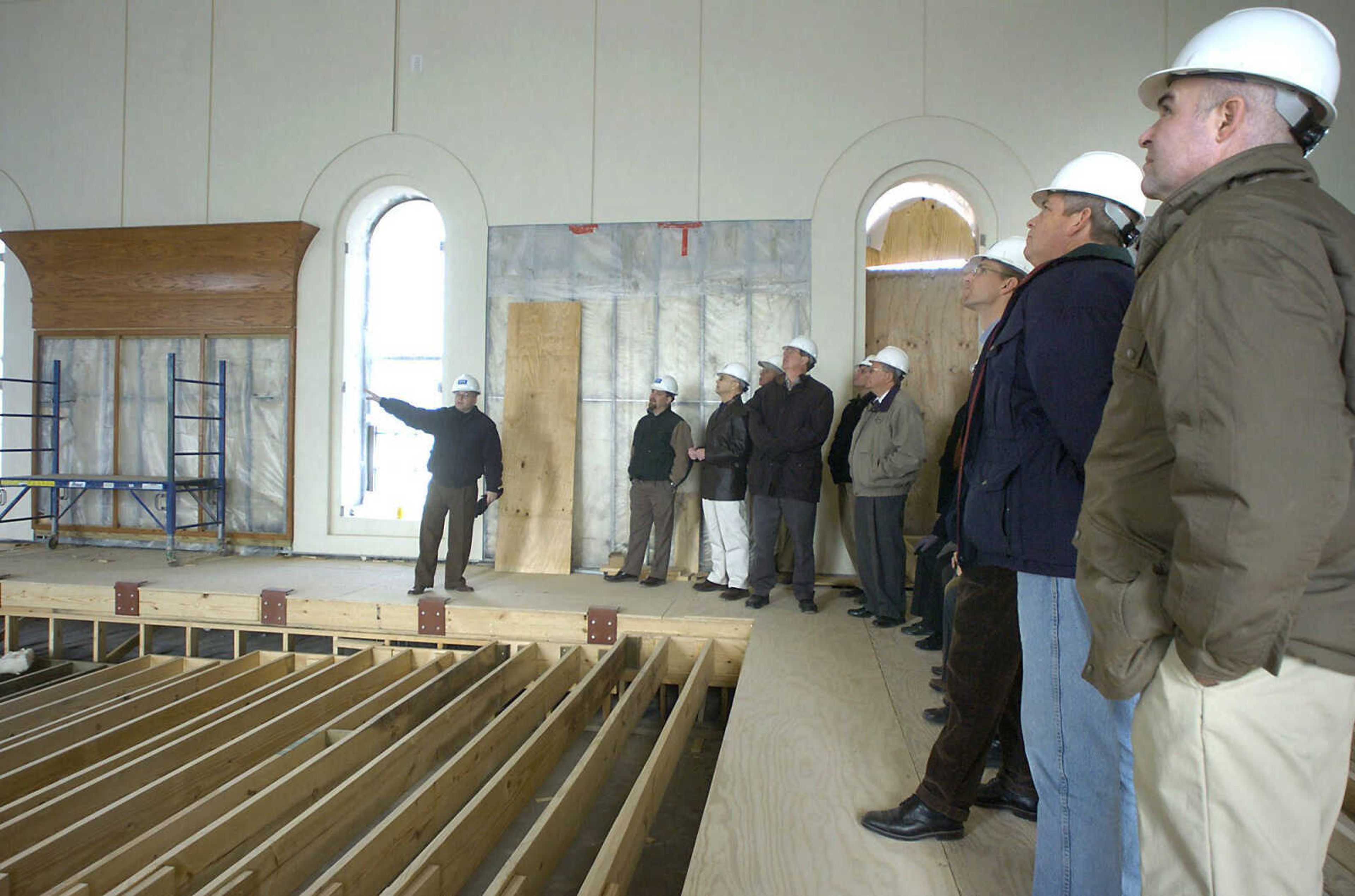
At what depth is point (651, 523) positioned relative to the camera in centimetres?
646

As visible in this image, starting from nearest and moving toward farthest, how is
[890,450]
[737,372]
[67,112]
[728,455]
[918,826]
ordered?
[918,826] → [890,450] → [728,455] → [737,372] → [67,112]

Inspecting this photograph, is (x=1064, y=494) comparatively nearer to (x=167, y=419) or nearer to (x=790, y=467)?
(x=790, y=467)

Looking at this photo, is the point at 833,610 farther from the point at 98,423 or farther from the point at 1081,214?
the point at 98,423

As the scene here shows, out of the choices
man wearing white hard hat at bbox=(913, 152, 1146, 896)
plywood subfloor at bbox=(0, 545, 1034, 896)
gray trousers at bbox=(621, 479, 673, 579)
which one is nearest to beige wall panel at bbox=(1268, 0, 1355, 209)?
plywood subfloor at bbox=(0, 545, 1034, 896)

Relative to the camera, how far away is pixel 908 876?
2141 mm

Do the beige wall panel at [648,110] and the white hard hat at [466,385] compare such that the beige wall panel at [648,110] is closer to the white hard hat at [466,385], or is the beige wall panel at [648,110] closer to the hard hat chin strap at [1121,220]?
the white hard hat at [466,385]

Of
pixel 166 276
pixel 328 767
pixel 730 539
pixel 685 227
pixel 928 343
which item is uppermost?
pixel 685 227

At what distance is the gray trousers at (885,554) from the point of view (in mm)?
5152

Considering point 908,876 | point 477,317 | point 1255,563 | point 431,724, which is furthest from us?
point 477,317

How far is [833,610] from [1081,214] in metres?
3.95

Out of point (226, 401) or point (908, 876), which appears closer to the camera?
point (908, 876)

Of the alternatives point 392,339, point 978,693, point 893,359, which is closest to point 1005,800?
point 978,693

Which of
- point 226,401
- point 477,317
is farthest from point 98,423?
point 477,317

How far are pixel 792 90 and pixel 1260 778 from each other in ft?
22.2
